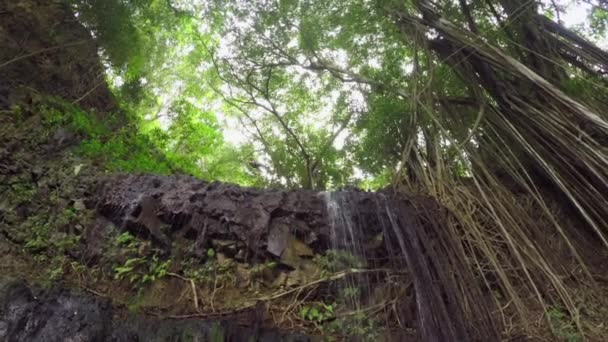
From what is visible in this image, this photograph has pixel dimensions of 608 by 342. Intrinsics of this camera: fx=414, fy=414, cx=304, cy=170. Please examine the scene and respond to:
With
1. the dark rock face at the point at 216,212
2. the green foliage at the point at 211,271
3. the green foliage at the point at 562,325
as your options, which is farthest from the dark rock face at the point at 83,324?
the green foliage at the point at 562,325

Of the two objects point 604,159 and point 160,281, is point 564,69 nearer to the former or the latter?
point 604,159

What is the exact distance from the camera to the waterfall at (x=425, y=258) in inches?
123

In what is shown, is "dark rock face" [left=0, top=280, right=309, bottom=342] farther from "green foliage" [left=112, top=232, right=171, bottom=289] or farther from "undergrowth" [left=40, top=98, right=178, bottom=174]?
"undergrowth" [left=40, top=98, right=178, bottom=174]

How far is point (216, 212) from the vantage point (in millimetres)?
3980

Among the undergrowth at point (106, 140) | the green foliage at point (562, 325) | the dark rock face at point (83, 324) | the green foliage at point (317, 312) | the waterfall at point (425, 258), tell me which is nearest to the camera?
the dark rock face at point (83, 324)

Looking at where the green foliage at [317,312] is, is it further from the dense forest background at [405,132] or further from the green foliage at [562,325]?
the green foliage at [562,325]

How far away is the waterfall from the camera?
312cm

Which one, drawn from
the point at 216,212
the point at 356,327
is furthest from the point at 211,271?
the point at 356,327

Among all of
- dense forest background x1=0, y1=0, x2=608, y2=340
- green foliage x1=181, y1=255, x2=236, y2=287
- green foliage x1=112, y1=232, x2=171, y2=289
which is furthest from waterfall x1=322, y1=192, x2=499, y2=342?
green foliage x1=112, y1=232, x2=171, y2=289

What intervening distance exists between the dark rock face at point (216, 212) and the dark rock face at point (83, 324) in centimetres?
75

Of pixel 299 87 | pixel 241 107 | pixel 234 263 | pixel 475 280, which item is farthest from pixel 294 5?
pixel 475 280

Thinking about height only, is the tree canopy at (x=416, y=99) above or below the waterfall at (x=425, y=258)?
above

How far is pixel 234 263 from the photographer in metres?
3.70

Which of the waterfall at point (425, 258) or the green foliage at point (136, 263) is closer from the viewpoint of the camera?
the waterfall at point (425, 258)
